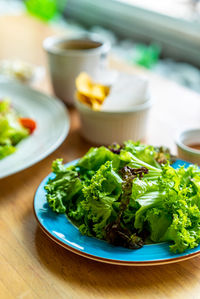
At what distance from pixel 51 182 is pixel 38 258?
17 cm

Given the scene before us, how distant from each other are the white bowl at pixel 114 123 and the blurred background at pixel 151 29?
124 centimetres

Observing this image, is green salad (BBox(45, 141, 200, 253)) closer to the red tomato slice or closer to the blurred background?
the red tomato slice

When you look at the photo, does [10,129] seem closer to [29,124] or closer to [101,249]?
[29,124]

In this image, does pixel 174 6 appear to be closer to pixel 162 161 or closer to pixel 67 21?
pixel 67 21

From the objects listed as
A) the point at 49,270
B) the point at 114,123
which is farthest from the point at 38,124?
the point at 49,270

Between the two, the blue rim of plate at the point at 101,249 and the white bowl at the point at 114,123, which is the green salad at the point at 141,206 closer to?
the blue rim of plate at the point at 101,249

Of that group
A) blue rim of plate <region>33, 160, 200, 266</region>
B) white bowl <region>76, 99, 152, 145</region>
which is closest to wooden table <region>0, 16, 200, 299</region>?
blue rim of plate <region>33, 160, 200, 266</region>

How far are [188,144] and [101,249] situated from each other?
16.6 inches

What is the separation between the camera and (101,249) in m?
0.70

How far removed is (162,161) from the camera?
0.88m

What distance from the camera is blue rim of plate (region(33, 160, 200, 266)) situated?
670 millimetres

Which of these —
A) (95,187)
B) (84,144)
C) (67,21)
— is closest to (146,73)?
(84,144)

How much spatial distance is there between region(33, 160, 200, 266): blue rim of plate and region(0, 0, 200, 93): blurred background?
1667 millimetres

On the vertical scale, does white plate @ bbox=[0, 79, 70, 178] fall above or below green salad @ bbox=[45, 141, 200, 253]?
below
